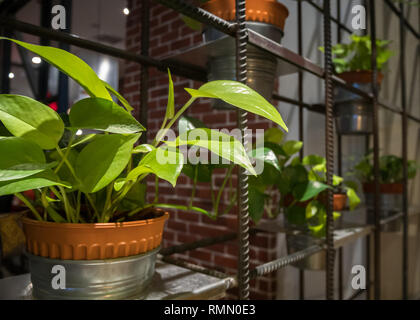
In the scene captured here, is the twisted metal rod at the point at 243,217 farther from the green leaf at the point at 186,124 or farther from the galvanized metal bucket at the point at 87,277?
the galvanized metal bucket at the point at 87,277

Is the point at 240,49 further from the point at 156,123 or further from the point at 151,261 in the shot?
the point at 156,123

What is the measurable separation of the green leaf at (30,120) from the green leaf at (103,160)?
0.14 ft

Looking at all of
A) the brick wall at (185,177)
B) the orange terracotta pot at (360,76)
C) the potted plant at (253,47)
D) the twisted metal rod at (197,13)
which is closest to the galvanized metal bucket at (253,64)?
the potted plant at (253,47)

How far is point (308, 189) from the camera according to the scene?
0.96 m

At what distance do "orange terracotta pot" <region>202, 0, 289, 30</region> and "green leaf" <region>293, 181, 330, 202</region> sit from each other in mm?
467

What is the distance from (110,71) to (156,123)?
1.50ft

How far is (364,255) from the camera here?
1928mm

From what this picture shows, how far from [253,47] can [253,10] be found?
0.09m

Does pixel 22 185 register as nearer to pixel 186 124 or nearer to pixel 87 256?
pixel 87 256

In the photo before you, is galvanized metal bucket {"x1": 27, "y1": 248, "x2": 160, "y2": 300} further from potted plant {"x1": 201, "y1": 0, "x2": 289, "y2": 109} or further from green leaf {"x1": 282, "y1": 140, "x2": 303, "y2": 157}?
green leaf {"x1": 282, "y1": 140, "x2": 303, "y2": 157}

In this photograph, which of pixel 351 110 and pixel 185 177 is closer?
pixel 351 110

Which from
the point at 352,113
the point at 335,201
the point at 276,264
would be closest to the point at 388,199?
the point at 352,113

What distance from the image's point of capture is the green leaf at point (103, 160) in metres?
0.39

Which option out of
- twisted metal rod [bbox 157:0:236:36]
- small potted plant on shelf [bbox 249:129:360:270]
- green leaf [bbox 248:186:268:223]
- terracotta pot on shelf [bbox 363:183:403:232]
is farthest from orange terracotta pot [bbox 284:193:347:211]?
twisted metal rod [bbox 157:0:236:36]
